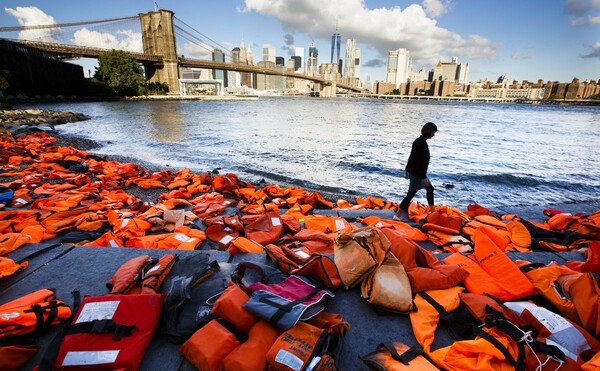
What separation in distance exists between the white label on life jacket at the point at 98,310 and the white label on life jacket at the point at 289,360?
3.57ft

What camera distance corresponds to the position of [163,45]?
210 feet

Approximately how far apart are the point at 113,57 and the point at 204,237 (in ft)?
209

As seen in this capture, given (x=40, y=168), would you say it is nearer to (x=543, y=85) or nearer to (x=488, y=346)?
(x=488, y=346)

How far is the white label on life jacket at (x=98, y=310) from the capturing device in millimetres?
1771

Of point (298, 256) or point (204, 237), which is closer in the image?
point (298, 256)

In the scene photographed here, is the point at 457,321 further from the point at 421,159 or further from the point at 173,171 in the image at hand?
the point at 173,171

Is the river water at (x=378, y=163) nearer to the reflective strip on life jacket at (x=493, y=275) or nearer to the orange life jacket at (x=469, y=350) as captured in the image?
the reflective strip on life jacket at (x=493, y=275)

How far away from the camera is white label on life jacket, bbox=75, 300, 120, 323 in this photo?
177cm

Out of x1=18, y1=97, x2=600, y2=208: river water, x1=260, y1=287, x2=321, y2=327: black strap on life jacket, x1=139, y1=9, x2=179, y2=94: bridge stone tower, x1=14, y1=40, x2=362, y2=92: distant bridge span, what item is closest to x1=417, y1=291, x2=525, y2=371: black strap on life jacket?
x1=260, y1=287, x2=321, y2=327: black strap on life jacket

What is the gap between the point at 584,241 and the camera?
354 cm

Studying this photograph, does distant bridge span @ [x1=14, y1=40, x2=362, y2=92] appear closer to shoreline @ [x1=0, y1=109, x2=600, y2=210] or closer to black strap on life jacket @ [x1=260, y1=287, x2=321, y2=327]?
shoreline @ [x1=0, y1=109, x2=600, y2=210]

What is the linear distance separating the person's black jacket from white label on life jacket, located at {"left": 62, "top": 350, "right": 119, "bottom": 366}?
4.55 m

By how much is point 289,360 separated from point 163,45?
7674 cm

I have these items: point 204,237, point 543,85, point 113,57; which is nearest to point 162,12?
point 113,57
